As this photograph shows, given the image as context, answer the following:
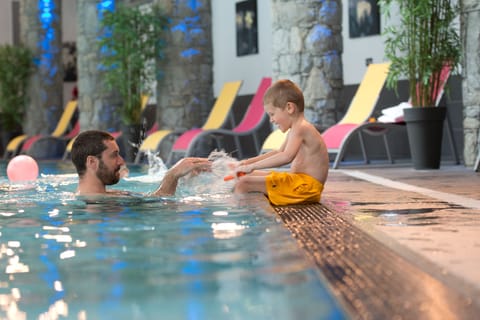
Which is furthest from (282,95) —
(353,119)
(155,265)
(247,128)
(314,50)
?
(247,128)

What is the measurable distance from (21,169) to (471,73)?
4217mm

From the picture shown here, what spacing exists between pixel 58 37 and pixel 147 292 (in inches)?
651

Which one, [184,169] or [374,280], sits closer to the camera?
[374,280]

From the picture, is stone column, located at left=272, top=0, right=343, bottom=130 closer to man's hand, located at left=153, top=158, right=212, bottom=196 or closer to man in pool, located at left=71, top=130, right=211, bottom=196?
man's hand, located at left=153, top=158, right=212, bottom=196

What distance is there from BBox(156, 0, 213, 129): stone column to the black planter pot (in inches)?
194

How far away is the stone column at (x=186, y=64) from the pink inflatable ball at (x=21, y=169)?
500 cm

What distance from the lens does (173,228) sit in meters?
3.71

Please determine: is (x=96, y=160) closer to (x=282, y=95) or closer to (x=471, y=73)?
(x=282, y=95)

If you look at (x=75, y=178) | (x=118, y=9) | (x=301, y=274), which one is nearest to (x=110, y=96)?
(x=118, y=9)

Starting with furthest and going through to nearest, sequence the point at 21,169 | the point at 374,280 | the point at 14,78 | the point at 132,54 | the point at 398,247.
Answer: the point at 14,78, the point at 132,54, the point at 21,169, the point at 398,247, the point at 374,280

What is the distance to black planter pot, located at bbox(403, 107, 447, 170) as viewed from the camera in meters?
8.06

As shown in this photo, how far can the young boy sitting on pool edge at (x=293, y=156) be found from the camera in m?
4.92

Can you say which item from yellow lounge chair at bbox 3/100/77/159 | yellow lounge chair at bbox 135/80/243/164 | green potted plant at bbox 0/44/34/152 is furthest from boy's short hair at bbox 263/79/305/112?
green potted plant at bbox 0/44/34/152

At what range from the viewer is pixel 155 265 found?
2.76 metres
